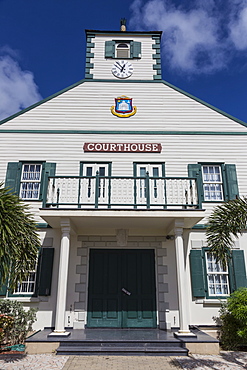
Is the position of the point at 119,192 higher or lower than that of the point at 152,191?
lower

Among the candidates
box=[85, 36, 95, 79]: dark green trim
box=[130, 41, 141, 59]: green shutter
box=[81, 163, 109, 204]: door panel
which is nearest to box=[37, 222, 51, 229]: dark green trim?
box=[81, 163, 109, 204]: door panel

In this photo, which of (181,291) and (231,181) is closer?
(181,291)

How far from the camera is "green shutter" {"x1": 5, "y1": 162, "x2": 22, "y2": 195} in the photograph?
10086mm

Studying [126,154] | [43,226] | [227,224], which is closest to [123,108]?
[126,154]

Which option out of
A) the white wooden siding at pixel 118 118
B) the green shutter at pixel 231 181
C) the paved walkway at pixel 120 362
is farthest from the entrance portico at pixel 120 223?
the white wooden siding at pixel 118 118

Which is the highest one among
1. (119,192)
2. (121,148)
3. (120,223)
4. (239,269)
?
(121,148)

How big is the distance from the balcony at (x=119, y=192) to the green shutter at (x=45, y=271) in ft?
5.57

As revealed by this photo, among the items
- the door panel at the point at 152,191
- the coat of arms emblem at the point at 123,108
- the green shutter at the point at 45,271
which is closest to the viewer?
the door panel at the point at 152,191

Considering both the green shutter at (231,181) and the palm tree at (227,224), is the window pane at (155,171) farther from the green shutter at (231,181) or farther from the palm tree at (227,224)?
the palm tree at (227,224)

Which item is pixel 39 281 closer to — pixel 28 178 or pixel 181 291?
pixel 28 178

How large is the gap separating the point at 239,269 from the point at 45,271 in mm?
6240

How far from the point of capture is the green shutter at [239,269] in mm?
9125

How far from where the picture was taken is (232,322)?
8.31 meters

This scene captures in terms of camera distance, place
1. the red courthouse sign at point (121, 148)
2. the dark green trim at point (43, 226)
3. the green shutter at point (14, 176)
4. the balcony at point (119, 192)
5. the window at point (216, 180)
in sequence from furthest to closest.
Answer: the red courthouse sign at point (121, 148) → the window at point (216, 180) → the green shutter at point (14, 176) → the dark green trim at point (43, 226) → the balcony at point (119, 192)
